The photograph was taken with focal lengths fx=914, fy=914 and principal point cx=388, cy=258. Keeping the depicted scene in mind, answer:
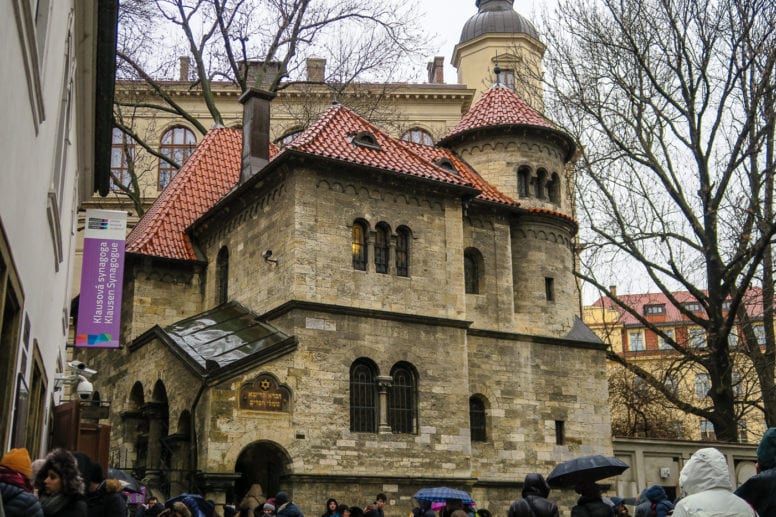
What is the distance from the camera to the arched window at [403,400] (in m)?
22.3

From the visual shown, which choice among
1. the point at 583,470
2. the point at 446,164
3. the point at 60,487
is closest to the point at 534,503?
the point at 583,470

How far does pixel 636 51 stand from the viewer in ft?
89.1

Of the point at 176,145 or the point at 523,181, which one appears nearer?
the point at 523,181

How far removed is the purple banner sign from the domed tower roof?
Result: 48.4 feet

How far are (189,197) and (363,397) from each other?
1041 cm

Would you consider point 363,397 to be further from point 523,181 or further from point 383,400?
point 523,181

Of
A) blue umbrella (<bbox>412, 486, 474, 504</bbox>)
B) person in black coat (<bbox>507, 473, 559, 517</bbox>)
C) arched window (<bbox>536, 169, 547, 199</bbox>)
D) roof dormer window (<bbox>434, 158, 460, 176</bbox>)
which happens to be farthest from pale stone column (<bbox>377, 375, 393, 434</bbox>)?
person in black coat (<bbox>507, 473, 559, 517</bbox>)

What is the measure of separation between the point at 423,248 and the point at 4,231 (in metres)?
17.8

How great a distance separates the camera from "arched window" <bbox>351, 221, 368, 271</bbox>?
75.7 feet

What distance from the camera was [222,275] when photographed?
86.4ft

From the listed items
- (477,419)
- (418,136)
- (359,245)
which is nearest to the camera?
(359,245)

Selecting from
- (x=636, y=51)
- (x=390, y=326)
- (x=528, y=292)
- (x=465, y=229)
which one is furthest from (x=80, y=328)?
(x=636, y=51)

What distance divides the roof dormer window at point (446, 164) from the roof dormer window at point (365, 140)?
6.84 ft

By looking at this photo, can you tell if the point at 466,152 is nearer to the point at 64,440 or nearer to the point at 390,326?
the point at 390,326
